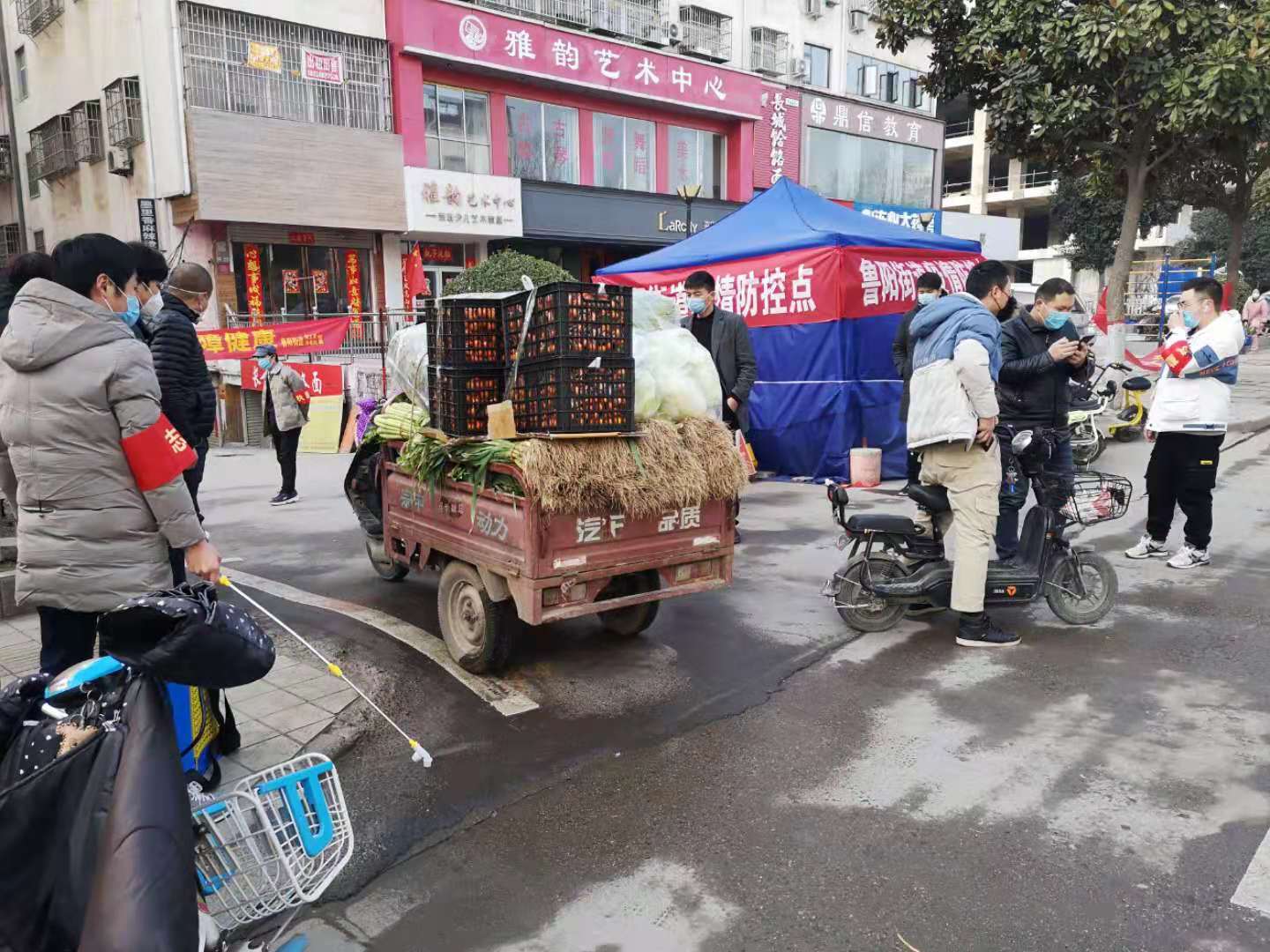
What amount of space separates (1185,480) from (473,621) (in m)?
4.80

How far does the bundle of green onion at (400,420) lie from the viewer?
212 inches

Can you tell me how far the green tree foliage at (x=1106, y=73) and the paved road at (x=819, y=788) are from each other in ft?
23.8

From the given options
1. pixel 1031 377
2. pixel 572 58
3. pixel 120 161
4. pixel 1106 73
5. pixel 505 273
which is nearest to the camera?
pixel 1031 377

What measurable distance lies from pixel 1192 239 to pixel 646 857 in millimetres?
43842

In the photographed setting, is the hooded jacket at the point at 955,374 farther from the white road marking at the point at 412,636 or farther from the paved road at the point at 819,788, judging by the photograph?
the white road marking at the point at 412,636

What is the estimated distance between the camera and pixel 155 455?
2.93 metres

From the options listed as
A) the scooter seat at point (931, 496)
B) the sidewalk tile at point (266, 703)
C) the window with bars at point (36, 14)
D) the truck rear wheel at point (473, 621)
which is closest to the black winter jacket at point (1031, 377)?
the scooter seat at point (931, 496)

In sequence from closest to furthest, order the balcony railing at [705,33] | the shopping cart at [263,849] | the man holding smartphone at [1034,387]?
the shopping cart at [263,849]
the man holding smartphone at [1034,387]
the balcony railing at [705,33]

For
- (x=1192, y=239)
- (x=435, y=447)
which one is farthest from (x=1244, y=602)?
(x=1192, y=239)

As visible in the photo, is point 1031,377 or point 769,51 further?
point 769,51

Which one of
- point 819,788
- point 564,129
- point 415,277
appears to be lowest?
point 819,788

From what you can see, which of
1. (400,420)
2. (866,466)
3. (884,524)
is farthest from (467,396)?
(866,466)

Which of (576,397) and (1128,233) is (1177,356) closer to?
(576,397)

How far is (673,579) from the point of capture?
471 cm
